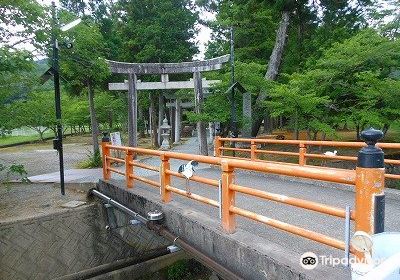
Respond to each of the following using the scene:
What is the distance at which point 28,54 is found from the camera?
6.33 metres

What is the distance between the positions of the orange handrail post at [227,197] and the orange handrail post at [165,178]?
144 cm

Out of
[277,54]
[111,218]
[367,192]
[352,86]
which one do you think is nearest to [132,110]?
[111,218]

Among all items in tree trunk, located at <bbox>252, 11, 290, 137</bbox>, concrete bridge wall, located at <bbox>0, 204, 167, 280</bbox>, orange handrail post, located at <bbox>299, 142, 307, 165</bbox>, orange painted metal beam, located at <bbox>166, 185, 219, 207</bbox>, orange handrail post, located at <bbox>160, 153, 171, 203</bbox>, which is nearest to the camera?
orange painted metal beam, located at <bbox>166, 185, 219, 207</bbox>

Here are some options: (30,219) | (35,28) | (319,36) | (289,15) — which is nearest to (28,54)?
(35,28)

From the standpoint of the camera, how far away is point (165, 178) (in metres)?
4.67

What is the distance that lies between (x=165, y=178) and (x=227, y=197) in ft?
5.31

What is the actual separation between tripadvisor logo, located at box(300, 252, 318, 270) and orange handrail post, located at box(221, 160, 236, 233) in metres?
0.90

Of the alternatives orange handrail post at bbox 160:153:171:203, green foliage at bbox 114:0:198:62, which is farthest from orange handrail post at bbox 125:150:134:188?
green foliage at bbox 114:0:198:62

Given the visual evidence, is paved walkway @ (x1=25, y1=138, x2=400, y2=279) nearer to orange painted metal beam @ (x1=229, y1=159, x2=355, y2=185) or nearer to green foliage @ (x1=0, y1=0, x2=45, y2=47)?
orange painted metal beam @ (x1=229, y1=159, x2=355, y2=185)

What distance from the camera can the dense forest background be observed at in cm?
654

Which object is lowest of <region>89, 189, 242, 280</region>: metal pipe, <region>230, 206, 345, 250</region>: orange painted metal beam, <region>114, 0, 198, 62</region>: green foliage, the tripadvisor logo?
<region>89, 189, 242, 280</region>: metal pipe

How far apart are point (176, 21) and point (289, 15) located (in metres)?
7.57

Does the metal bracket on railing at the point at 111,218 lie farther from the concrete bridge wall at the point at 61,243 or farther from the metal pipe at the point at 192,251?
the metal pipe at the point at 192,251

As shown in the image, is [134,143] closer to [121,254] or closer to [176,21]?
[121,254]
